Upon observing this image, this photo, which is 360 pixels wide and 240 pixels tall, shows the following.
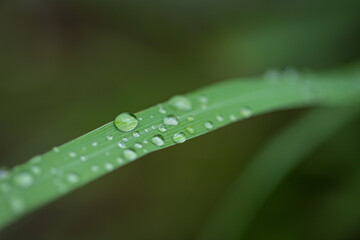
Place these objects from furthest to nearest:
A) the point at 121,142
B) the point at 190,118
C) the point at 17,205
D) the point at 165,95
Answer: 1. the point at 165,95
2. the point at 190,118
3. the point at 121,142
4. the point at 17,205

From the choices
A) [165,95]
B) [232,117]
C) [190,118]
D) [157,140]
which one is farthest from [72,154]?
[165,95]

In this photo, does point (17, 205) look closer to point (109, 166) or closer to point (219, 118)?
point (109, 166)

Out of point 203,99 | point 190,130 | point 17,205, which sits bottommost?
point 17,205

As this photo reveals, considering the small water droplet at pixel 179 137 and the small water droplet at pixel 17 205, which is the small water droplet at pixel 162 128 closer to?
the small water droplet at pixel 179 137

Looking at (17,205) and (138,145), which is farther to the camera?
(138,145)

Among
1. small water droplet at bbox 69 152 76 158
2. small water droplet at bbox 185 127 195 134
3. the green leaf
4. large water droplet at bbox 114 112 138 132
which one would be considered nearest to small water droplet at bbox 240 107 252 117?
the green leaf

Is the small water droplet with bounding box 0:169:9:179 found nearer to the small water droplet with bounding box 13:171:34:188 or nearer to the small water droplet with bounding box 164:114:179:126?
the small water droplet with bounding box 13:171:34:188
